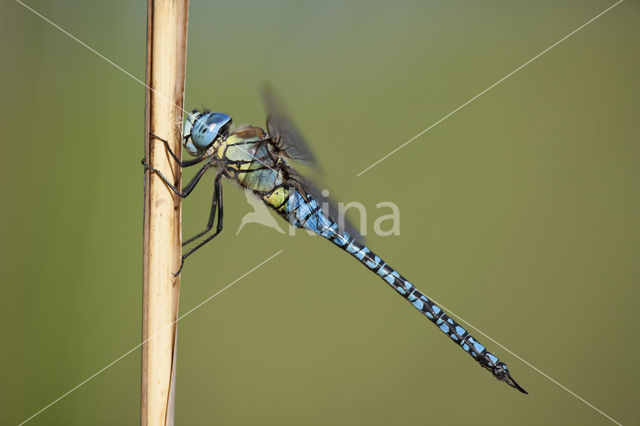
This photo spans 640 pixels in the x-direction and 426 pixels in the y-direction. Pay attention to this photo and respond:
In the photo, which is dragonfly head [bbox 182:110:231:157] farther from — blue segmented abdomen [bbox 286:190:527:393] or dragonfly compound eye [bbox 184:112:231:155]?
blue segmented abdomen [bbox 286:190:527:393]

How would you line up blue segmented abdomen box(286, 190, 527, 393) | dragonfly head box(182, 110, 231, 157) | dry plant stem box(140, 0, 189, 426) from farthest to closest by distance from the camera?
1. blue segmented abdomen box(286, 190, 527, 393)
2. dragonfly head box(182, 110, 231, 157)
3. dry plant stem box(140, 0, 189, 426)

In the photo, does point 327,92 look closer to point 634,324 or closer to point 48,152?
point 48,152

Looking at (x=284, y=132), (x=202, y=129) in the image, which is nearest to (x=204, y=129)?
(x=202, y=129)

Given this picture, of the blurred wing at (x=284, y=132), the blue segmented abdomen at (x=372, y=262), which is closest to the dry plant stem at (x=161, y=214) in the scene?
the blurred wing at (x=284, y=132)

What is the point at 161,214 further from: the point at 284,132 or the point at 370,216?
the point at 370,216

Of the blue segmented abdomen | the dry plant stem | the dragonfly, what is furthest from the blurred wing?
the dry plant stem

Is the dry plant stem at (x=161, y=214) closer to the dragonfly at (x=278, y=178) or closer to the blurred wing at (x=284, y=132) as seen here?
the dragonfly at (x=278, y=178)
